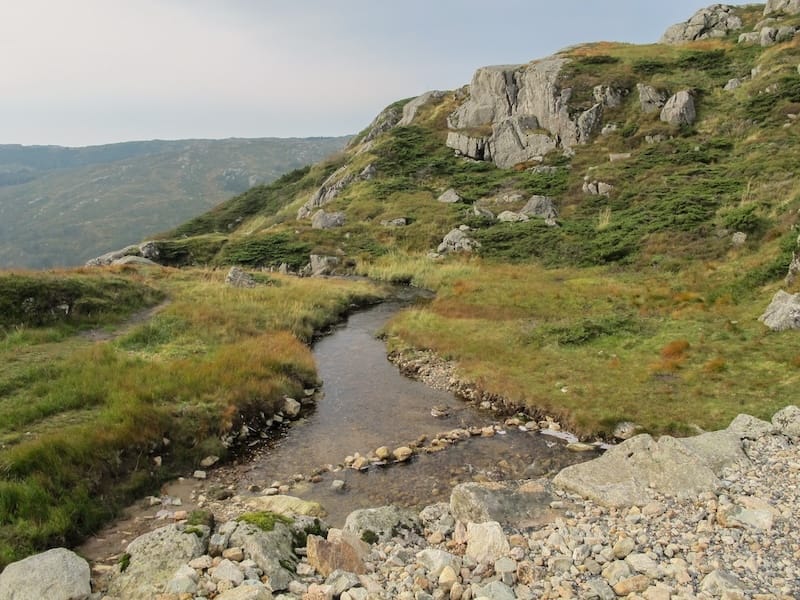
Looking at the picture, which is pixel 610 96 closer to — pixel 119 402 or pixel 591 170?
pixel 591 170

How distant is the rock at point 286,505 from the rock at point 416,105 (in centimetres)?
10507

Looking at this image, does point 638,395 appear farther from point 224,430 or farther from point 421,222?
point 421,222

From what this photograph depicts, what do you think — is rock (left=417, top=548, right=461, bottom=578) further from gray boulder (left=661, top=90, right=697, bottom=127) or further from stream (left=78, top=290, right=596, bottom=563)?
gray boulder (left=661, top=90, right=697, bottom=127)

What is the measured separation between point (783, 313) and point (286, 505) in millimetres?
20420

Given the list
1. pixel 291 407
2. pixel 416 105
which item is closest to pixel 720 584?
pixel 291 407

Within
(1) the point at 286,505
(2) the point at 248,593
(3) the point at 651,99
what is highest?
(3) the point at 651,99

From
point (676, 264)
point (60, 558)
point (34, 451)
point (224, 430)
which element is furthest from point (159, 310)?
point (676, 264)

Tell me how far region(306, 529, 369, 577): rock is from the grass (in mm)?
5684

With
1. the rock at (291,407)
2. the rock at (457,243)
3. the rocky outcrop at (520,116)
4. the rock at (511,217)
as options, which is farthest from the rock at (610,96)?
the rock at (291,407)

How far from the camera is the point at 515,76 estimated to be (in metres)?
92.1

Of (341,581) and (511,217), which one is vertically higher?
(511,217)

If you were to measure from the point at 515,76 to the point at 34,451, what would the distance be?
95454mm

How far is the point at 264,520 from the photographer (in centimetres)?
991

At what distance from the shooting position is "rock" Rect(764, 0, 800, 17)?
79.8 m
